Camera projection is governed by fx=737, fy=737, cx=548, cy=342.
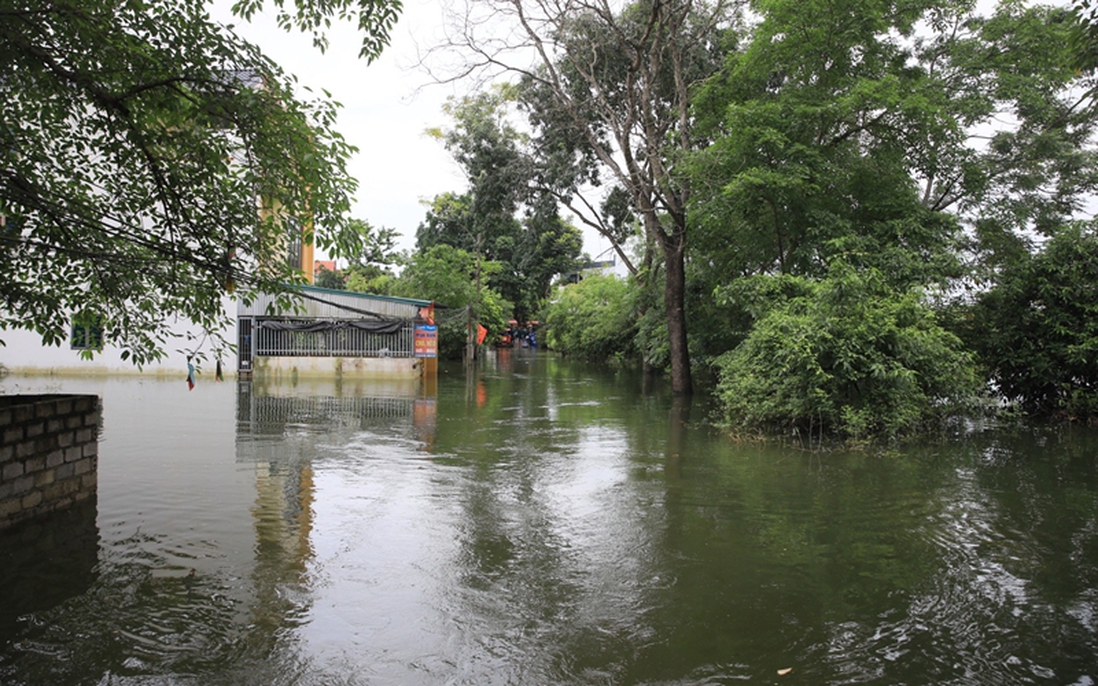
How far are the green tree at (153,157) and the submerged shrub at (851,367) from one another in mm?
7512

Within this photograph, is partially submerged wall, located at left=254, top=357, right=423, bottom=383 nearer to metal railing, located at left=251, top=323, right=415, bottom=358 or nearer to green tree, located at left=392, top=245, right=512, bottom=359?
metal railing, located at left=251, top=323, right=415, bottom=358

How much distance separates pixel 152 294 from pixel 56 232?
1141mm

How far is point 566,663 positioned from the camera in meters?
4.02

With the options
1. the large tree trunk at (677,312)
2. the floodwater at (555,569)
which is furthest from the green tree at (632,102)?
the floodwater at (555,569)

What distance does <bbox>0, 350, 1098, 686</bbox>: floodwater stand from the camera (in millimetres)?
4023

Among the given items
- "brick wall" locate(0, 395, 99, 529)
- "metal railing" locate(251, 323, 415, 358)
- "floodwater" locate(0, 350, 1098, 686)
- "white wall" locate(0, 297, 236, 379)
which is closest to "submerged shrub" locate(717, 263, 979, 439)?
"floodwater" locate(0, 350, 1098, 686)

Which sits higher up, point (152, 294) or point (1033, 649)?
point (152, 294)

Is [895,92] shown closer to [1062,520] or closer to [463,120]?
[1062,520]

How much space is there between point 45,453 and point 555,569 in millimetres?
4556

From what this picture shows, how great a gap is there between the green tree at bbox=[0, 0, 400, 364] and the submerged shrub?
7.51m

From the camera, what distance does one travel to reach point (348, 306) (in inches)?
969

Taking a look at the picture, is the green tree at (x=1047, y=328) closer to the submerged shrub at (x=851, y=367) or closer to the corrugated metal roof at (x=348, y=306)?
the submerged shrub at (x=851, y=367)

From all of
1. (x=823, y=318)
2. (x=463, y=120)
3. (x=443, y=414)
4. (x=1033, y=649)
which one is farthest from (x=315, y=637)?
(x=463, y=120)

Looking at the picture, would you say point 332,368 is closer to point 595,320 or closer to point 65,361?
point 65,361
